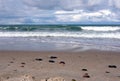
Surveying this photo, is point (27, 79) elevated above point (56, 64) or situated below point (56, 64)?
above

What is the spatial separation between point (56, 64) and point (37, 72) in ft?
5.65

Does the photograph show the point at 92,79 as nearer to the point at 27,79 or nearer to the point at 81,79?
the point at 81,79

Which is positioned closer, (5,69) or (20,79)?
(20,79)

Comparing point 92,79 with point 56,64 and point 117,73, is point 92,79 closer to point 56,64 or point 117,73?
point 117,73

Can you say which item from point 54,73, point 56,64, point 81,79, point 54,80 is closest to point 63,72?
point 54,73

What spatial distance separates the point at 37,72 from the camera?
761 centimetres

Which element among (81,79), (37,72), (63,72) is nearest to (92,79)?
(81,79)

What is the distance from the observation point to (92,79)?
6723 mm

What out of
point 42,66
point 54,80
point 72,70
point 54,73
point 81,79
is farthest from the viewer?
point 42,66

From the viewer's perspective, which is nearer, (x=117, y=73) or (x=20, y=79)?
(x=20, y=79)

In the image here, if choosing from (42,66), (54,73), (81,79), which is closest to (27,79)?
(81,79)

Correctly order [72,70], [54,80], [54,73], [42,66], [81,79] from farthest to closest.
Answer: [42,66]
[72,70]
[54,73]
[81,79]
[54,80]

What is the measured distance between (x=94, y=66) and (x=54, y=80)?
477 cm

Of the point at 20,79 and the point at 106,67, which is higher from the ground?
the point at 20,79
